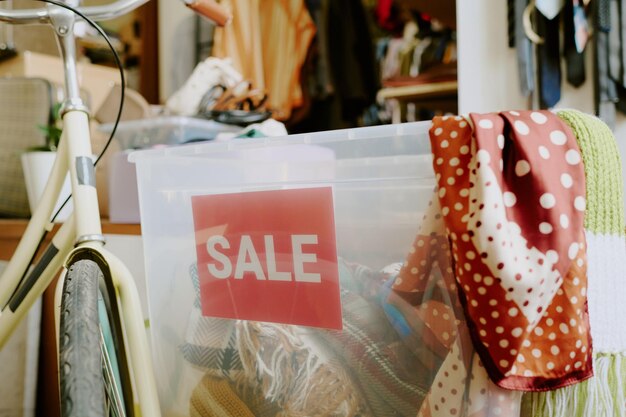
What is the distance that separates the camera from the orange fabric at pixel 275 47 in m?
2.01

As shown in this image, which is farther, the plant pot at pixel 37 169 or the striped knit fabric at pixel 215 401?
the plant pot at pixel 37 169

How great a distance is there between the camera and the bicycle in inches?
16.4

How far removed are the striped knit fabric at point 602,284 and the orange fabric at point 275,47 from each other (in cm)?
161

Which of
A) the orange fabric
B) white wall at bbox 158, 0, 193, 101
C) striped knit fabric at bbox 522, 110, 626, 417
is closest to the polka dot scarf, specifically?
striped knit fabric at bbox 522, 110, 626, 417

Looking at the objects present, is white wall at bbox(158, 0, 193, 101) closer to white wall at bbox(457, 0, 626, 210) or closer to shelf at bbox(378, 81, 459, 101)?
shelf at bbox(378, 81, 459, 101)

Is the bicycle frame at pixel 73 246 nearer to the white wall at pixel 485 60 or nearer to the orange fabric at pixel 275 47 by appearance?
the white wall at pixel 485 60

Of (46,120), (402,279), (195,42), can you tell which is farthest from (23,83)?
(402,279)

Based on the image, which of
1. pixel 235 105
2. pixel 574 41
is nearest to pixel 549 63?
pixel 574 41

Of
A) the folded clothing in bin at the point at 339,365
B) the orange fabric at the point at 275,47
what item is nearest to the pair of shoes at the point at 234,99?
the orange fabric at the point at 275,47

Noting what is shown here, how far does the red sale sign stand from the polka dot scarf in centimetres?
14

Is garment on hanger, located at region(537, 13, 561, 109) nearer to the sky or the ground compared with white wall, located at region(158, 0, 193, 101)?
nearer to the ground

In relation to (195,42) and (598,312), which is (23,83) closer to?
(195,42)

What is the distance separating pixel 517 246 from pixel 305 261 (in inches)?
8.8

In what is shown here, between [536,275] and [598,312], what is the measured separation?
0.10 m
